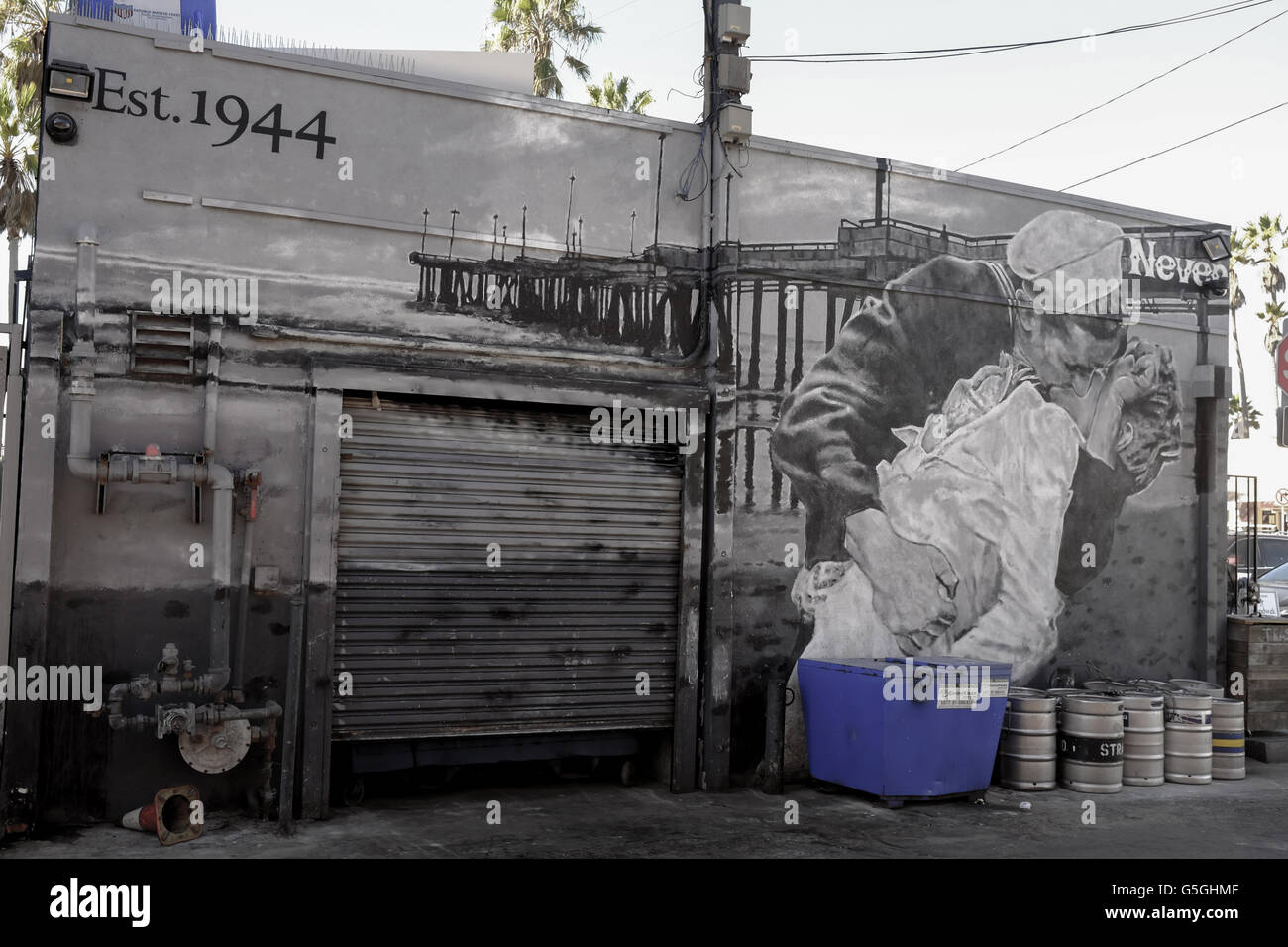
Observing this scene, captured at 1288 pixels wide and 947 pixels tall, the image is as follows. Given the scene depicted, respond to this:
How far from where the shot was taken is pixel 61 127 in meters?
8.14

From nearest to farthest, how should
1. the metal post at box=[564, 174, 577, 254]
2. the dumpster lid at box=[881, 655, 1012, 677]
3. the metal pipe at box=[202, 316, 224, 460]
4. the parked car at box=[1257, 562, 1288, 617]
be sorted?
the metal pipe at box=[202, 316, 224, 460] < the dumpster lid at box=[881, 655, 1012, 677] < the metal post at box=[564, 174, 577, 254] < the parked car at box=[1257, 562, 1288, 617]

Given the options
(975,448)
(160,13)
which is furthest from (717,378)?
(160,13)

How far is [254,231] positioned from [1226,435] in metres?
10.1

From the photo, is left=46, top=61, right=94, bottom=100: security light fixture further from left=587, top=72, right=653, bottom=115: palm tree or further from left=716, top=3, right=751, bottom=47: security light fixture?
left=587, top=72, right=653, bottom=115: palm tree

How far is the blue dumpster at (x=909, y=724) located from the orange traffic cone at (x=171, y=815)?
4.87 meters

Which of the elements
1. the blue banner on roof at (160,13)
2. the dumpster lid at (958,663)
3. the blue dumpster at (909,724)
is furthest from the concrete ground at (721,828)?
the blue banner on roof at (160,13)

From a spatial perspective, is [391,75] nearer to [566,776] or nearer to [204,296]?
[204,296]

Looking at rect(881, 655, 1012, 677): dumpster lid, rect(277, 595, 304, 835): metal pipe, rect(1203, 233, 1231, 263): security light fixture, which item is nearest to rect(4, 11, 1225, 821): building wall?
rect(277, 595, 304, 835): metal pipe

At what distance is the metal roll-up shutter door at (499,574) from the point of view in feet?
29.3

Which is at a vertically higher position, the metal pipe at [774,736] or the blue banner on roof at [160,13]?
the blue banner on roof at [160,13]

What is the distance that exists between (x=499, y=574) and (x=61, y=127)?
14.5ft

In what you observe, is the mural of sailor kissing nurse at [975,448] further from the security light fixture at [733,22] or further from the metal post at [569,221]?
the security light fixture at [733,22]

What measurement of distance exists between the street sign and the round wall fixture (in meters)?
10.4

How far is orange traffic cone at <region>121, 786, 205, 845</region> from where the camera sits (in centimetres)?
780
